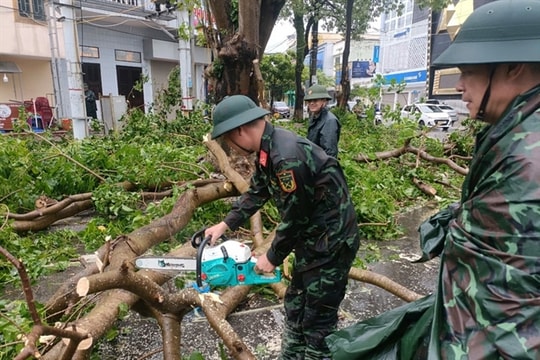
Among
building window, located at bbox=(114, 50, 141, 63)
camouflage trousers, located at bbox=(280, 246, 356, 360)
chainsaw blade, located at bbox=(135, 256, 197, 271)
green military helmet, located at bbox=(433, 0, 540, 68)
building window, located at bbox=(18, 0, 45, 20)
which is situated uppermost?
building window, located at bbox=(18, 0, 45, 20)

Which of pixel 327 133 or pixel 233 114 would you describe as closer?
pixel 233 114

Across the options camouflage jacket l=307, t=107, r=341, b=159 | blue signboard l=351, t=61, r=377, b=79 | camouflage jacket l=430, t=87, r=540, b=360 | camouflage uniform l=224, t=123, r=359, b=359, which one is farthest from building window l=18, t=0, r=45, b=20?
blue signboard l=351, t=61, r=377, b=79

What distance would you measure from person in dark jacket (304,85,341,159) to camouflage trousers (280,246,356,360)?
7.63ft

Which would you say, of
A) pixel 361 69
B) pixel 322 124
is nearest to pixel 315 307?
pixel 322 124

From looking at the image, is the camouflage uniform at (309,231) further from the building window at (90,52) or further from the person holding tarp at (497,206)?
the building window at (90,52)

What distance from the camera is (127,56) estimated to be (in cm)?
1633

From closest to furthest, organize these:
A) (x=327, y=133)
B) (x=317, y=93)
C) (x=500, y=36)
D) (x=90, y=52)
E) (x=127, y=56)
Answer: (x=500, y=36)
(x=327, y=133)
(x=317, y=93)
(x=90, y=52)
(x=127, y=56)

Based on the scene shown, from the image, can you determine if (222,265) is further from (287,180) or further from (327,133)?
(327,133)

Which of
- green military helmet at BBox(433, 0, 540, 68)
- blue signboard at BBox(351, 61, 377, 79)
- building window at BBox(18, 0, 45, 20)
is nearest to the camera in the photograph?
green military helmet at BBox(433, 0, 540, 68)

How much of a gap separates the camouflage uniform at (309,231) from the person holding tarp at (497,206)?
2.73ft

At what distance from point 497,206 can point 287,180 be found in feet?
3.27

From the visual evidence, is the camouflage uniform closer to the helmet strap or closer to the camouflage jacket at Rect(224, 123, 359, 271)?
the camouflage jacket at Rect(224, 123, 359, 271)

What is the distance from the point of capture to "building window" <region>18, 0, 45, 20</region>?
13765 mm

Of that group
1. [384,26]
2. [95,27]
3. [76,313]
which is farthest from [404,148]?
[384,26]
